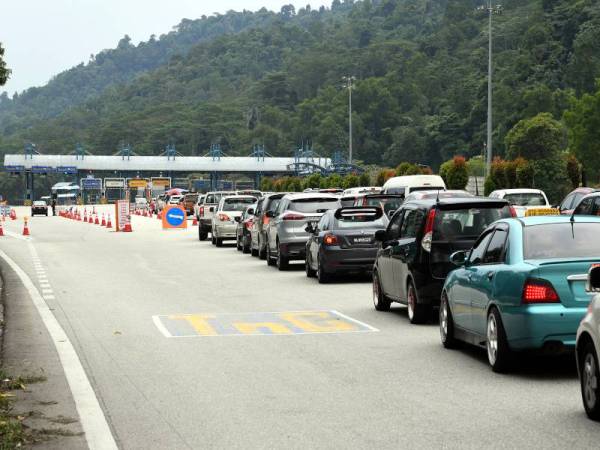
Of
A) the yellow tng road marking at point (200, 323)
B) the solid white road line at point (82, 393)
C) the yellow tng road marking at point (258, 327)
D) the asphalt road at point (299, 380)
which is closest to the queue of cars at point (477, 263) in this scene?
the asphalt road at point (299, 380)

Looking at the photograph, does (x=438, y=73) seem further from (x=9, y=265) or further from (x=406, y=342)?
(x=406, y=342)

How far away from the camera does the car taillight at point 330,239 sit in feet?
77.0

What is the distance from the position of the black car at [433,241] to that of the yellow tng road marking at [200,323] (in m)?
2.54

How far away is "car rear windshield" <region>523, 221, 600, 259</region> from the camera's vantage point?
11492 millimetres

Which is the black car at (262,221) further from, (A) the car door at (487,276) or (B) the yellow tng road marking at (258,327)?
(A) the car door at (487,276)

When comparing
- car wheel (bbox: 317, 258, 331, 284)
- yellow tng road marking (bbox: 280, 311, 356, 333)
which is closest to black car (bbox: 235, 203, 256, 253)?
car wheel (bbox: 317, 258, 331, 284)

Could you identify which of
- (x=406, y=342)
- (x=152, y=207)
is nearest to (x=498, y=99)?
(x=152, y=207)

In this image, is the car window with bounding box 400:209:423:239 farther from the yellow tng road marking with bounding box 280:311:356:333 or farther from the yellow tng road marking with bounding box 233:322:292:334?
the yellow tng road marking with bounding box 233:322:292:334

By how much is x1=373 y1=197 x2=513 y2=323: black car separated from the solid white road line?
4315 mm

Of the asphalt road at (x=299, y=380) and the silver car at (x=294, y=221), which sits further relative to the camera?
the silver car at (x=294, y=221)

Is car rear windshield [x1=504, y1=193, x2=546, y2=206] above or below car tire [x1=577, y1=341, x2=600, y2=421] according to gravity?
above

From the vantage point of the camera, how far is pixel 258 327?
16.1m

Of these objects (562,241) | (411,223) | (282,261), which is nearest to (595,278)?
(562,241)

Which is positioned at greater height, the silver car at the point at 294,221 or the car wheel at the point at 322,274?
the silver car at the point at 294,221
